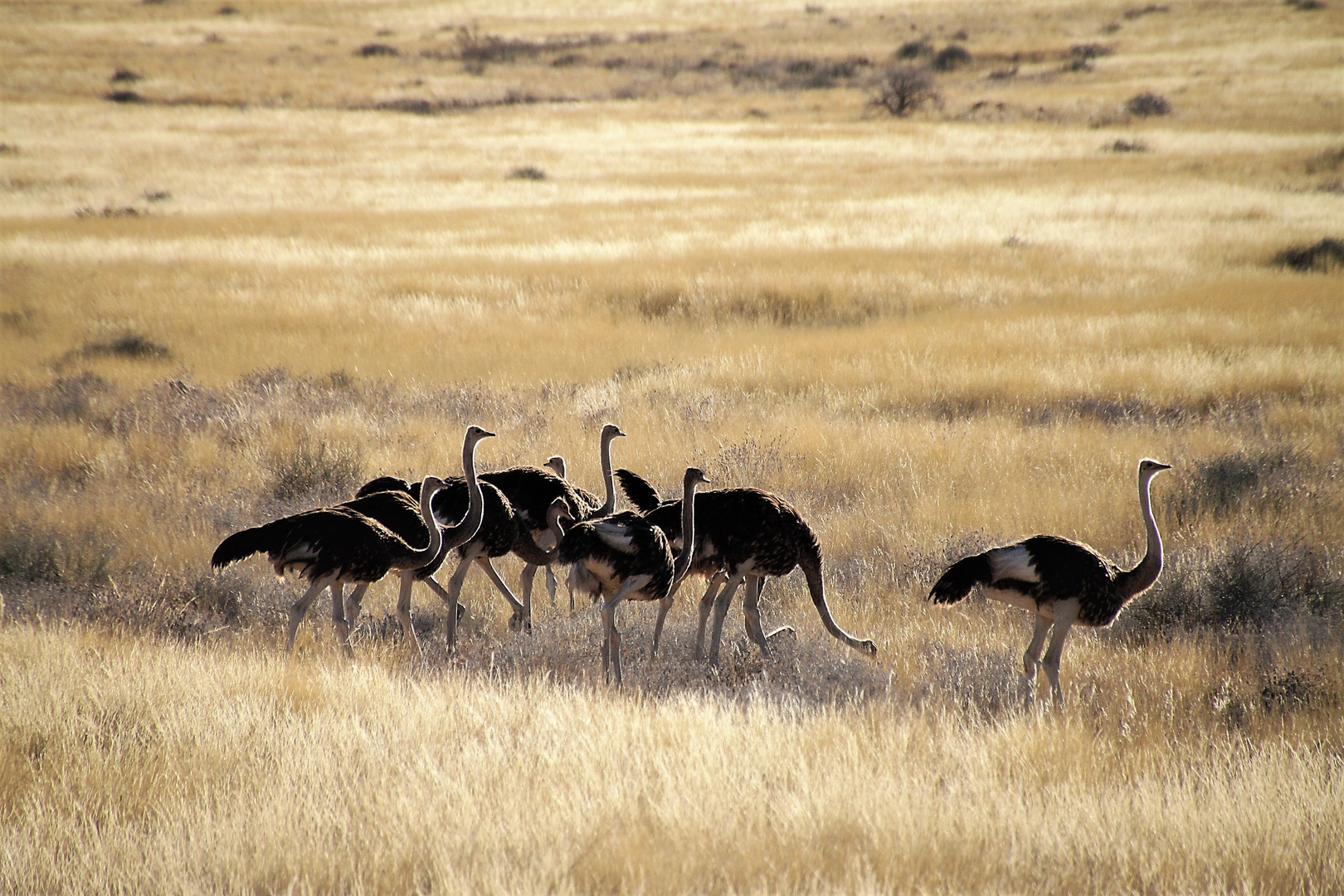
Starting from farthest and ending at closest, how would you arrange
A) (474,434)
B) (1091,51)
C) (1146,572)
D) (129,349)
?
(1091,51) → (129,349) → (474,434) → (1146,572)

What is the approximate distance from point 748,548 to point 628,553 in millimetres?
843

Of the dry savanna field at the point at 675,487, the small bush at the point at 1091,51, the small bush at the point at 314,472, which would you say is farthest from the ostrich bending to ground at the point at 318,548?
the small bush at the point at 1091,51

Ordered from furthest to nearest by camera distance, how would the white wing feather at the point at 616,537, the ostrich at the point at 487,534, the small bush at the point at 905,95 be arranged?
the small bush at the point at 905,95 → the ostrich at the point at 487,534 → the white wing feather at the point at 616,537

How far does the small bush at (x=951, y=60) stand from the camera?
6225cm

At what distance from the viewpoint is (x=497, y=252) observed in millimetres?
23203

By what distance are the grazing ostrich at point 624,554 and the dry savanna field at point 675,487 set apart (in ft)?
1.88

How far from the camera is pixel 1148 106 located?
45.6 m

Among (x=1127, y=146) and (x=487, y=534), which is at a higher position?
(x=1127, y=146)

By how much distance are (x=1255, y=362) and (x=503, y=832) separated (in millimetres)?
12928

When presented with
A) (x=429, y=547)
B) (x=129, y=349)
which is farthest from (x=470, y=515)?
(x=129, y=349)

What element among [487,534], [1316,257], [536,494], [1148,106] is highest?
[1148,106]

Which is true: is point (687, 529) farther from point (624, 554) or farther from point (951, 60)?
point (951, 60)

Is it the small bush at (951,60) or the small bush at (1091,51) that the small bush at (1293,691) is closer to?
the small bush at (951,60)

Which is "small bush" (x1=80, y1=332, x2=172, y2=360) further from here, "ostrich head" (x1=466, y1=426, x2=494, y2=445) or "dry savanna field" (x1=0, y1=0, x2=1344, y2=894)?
"ostrich head" (x1=466, y1=426, x2=494, y2=445)
